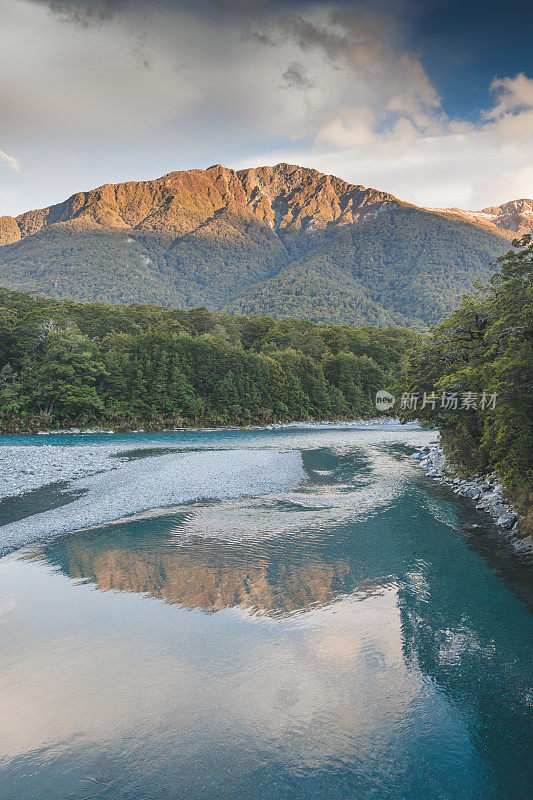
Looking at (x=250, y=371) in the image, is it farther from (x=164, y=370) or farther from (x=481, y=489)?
(x=481, y=489)

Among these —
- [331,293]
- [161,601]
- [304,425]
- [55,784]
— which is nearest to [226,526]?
[161,601]

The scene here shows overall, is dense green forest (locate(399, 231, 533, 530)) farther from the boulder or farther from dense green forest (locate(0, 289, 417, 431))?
dense green forest (locate(0, 289, 417, 431))

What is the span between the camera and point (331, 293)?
6993 inches

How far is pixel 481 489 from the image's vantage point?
68.2 ft

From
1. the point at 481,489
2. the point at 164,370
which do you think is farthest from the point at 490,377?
the point at 164,370

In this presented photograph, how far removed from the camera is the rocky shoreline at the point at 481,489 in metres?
15.9

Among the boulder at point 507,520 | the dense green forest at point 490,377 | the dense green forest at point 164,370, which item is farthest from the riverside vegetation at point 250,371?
the boulder at point 507,520

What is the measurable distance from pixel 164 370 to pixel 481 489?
53.0m

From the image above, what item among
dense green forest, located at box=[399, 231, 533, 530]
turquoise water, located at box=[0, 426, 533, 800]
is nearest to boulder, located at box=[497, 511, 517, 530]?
dense green forest, located at box=[399, 231, 533, 530]

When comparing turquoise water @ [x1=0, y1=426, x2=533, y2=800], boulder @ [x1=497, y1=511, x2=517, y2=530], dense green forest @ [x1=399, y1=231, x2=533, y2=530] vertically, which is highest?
dense green forest @ [x1=399, y1=231, x2=533, y2=530]

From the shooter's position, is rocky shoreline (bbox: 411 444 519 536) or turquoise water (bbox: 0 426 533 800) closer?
turquoise water (bbox: 0 426 533 800)

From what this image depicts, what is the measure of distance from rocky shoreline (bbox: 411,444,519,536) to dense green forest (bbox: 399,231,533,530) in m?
0.69

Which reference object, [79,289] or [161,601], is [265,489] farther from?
[79,289]

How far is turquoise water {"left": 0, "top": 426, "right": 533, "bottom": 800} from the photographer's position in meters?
5.56
